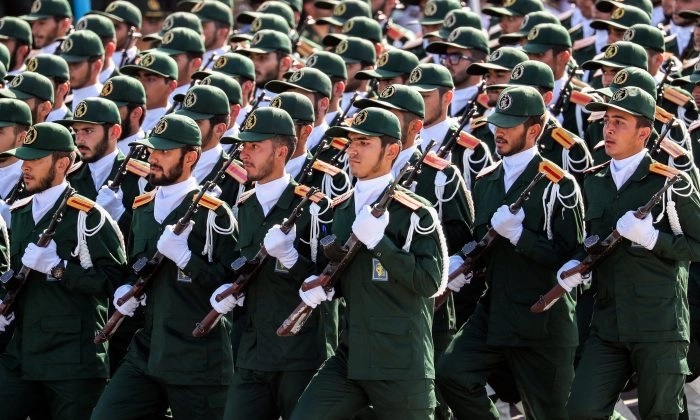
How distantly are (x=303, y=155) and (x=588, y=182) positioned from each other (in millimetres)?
2005

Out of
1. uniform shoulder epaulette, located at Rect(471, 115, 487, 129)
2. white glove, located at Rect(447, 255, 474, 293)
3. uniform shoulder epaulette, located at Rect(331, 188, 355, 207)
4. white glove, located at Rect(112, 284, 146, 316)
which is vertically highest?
uniform shoulder epaulette, located at Rect(331, 188, 355, 207)

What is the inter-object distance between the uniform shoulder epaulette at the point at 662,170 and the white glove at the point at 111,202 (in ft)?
11.9

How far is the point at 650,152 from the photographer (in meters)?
11.1

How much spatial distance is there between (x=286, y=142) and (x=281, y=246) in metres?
0.85

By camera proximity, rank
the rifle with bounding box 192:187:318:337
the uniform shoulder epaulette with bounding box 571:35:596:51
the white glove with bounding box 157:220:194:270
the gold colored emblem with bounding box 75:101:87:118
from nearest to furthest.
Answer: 1. the rifle with bounding box 192:187:318:337
2. the white glove with bounding box 157:220:194:270
3. the gold colored emblem with bounding box 75:101:87:118
4. the uniform shoulder epaulette with bounding box 571:35:596:51

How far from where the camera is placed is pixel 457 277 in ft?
35.7

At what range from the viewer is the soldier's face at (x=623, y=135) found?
10.5 meters

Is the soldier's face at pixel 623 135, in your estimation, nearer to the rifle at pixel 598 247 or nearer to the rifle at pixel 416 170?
the rifle at pixel 598 247

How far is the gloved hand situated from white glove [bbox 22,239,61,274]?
3.02 meters

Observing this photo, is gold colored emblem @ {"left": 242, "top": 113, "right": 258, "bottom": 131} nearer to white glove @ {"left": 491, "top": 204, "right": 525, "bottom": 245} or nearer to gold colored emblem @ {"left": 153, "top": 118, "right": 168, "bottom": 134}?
gold colored emblem @ {"left": 153, "top": 118, "right": 168, "bottom": 134}

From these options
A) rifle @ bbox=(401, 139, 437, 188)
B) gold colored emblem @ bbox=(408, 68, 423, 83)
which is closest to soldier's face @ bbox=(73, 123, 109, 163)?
gold colored emblem @ bbox=(408, 68, 423, 83)

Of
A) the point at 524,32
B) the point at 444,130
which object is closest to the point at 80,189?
the point at 444,130

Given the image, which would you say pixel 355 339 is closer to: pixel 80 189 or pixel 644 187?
pixel 644 187

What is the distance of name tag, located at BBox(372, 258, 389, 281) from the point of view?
9.72m
